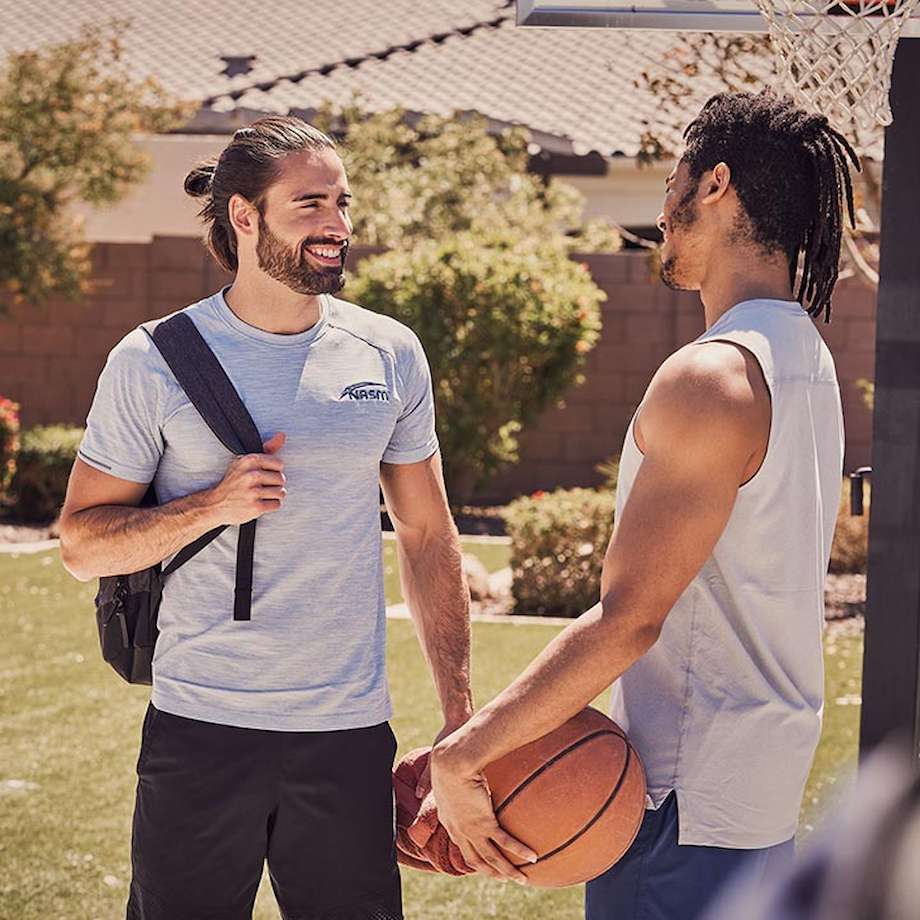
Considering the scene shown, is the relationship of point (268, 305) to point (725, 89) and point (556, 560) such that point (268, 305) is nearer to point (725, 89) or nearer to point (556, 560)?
point (556, 560)

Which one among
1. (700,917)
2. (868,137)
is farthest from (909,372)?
(868,137)

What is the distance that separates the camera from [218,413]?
2.98m

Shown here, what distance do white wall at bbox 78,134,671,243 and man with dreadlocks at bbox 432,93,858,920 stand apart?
16.1 meters

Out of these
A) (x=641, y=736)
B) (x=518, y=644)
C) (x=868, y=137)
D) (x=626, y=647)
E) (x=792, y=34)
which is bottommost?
(x=518, y=644)

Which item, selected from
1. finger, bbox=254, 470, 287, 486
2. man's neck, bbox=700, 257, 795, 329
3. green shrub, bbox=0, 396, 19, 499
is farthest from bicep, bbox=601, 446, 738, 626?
green shrub, bbox=0, 396, 19, 499

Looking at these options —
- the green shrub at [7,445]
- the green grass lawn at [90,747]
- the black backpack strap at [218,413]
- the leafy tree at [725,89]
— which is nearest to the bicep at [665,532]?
the black backpack strap at [218,413]

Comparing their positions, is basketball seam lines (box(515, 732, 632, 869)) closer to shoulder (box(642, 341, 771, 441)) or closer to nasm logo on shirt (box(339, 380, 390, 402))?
shoulder (box(642, 341, 771, 441))

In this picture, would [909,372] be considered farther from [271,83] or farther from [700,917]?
[271,83]

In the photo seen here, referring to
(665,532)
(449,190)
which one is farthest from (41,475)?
(665,532)

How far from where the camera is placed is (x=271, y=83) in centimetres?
2130

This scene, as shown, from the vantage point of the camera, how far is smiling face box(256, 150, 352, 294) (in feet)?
10.2

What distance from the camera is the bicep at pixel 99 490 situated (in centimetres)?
300

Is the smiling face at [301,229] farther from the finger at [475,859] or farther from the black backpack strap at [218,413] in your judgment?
the finger at [475,859]

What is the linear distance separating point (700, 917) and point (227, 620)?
108 centimetres
